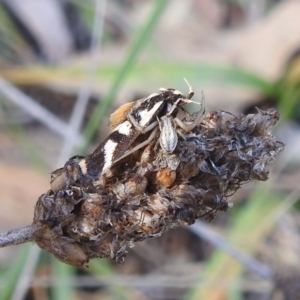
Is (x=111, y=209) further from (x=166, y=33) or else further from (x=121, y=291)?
(x=166, y=33)

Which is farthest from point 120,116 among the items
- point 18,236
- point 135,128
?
point 18,236

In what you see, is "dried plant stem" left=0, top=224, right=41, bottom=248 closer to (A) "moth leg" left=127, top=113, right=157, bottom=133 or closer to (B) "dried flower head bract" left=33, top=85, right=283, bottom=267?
(B) "dried flower head bract" left=33, top=85, right=283, bottom=267

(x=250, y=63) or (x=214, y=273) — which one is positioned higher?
(x=250, y=63)

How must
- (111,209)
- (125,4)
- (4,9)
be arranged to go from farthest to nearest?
1. (125,4)
2. (4,9)
3. (111,209)

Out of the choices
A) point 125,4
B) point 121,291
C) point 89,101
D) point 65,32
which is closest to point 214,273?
point 121,291

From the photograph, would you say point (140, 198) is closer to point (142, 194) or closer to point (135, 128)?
point (142, 194)

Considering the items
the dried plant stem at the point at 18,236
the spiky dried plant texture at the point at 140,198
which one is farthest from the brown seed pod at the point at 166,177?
the dried plant stem at the point at 18,236

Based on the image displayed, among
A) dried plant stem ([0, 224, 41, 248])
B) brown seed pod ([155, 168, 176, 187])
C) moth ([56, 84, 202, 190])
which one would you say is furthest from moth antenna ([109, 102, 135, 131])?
dried plant stem ([0, 224, 41, 248])
